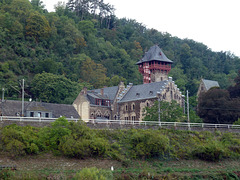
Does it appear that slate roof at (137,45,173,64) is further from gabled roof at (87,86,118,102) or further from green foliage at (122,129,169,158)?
green foliage at (122,129,169,158)

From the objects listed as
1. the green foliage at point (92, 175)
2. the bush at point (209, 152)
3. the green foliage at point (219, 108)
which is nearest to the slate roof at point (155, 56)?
the green foliage at point (219, 108)

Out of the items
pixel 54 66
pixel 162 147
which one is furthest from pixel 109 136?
pixel 54 66

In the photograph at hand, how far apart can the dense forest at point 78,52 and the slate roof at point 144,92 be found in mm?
14041

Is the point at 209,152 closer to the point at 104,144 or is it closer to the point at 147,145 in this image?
the point at 147,145

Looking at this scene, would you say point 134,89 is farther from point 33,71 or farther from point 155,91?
point 33,71

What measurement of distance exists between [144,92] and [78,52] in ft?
172

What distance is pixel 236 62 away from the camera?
166375mm

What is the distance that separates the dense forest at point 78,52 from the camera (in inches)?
3588

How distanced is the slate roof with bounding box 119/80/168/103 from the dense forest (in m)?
14.0

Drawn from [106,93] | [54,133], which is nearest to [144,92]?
[106,93]

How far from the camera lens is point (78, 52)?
124812 millimetres

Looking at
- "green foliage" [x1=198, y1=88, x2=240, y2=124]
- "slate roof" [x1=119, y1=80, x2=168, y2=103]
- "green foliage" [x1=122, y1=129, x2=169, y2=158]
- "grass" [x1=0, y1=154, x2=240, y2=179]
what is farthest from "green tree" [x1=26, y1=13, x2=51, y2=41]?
"grass" [x1=0, y1=154, x2=240, y2=179]

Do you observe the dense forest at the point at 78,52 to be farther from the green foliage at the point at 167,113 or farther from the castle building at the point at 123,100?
the green foliage at the point at 167,113

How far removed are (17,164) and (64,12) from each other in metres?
116
